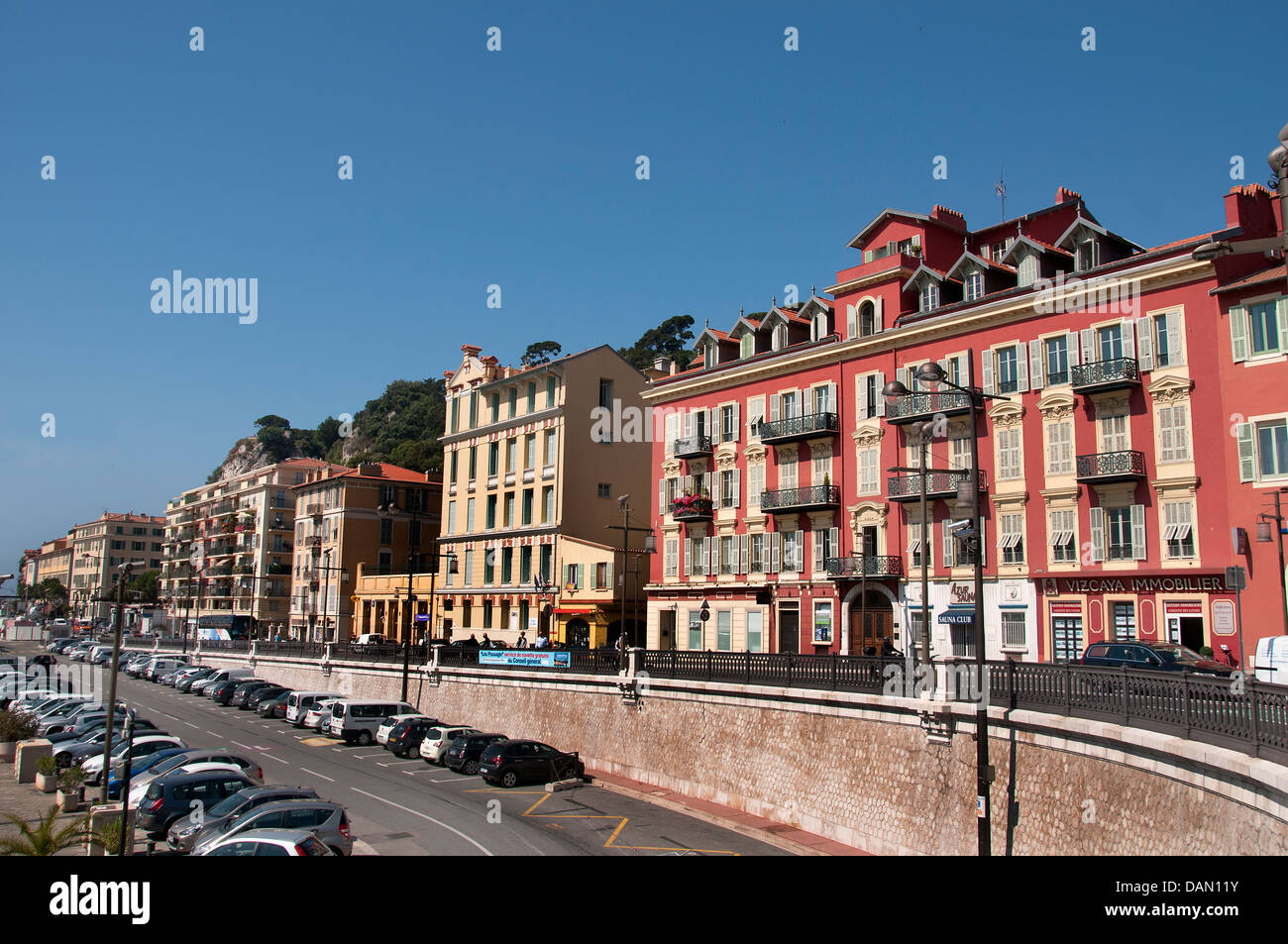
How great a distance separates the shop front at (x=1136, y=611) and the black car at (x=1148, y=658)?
4740 mm

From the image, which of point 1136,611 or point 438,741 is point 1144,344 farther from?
point 438,741

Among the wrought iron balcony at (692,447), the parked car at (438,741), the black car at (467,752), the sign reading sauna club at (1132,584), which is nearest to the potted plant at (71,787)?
the parked car at (438,741)

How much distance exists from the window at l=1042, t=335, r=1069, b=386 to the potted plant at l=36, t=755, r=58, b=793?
37.0 m

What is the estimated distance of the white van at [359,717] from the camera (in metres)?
39.9

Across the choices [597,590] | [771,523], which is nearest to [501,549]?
[597,590]

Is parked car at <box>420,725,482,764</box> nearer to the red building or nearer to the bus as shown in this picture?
the red building

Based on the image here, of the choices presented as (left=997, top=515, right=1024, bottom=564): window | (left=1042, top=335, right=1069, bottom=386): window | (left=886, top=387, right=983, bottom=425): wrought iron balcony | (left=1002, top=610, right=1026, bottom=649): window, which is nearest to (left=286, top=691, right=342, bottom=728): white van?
(left=886, top=387, right=983, bottom=425): wrought iron balcony

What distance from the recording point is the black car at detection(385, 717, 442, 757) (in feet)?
119

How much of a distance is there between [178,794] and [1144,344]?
1317 inches

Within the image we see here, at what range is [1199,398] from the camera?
30.6 metres

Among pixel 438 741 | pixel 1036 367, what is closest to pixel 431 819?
pixel 438 741

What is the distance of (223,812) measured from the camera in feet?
67.5
